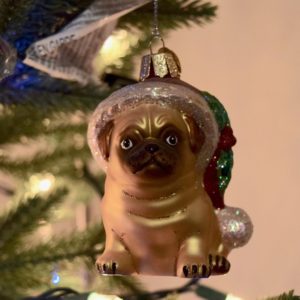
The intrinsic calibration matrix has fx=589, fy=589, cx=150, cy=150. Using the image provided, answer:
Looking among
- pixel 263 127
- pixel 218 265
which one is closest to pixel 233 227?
pixel 218 265

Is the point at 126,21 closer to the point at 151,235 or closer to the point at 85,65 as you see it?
the point at 85,65

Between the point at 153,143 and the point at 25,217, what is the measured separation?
0.86 ft

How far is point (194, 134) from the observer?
1.54ft

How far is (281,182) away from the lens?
45.6 inches

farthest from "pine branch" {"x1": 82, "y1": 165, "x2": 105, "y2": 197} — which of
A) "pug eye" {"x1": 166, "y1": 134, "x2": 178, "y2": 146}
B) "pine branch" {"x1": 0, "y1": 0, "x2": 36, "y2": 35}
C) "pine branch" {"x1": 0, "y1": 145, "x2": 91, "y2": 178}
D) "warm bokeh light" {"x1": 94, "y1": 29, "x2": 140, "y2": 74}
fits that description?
"pug eye" {"x1": 166, "y1": 134, "x2": 178, "y2": 146}

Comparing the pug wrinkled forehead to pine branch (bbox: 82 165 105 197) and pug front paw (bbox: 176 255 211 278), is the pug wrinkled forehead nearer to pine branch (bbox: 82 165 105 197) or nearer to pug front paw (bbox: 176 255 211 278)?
pug front paw (bbox: 176 255 211 278)

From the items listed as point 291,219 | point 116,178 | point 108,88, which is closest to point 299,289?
point 291,219

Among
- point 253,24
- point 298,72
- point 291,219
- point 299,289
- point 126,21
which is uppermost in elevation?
point 253,24

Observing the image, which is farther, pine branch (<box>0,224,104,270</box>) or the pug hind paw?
pine branch (<box>0,224,104,270</box>)

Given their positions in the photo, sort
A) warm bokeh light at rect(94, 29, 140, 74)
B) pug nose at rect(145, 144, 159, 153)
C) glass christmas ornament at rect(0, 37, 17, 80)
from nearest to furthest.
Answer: pug nose at rect(145, 144, 159, 153) → glass christmas ornament at rect(0, 37, 17, 80) → warm bokeh light at rect(94, 29, 140, 74)

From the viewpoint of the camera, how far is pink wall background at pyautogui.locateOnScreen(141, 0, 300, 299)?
115 cm

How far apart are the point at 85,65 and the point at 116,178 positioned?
0.22 m

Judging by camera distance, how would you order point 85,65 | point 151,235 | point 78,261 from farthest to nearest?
point 78,261 < point 85,65 < point 151,235

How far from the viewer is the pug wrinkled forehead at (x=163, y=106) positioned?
47 cm
